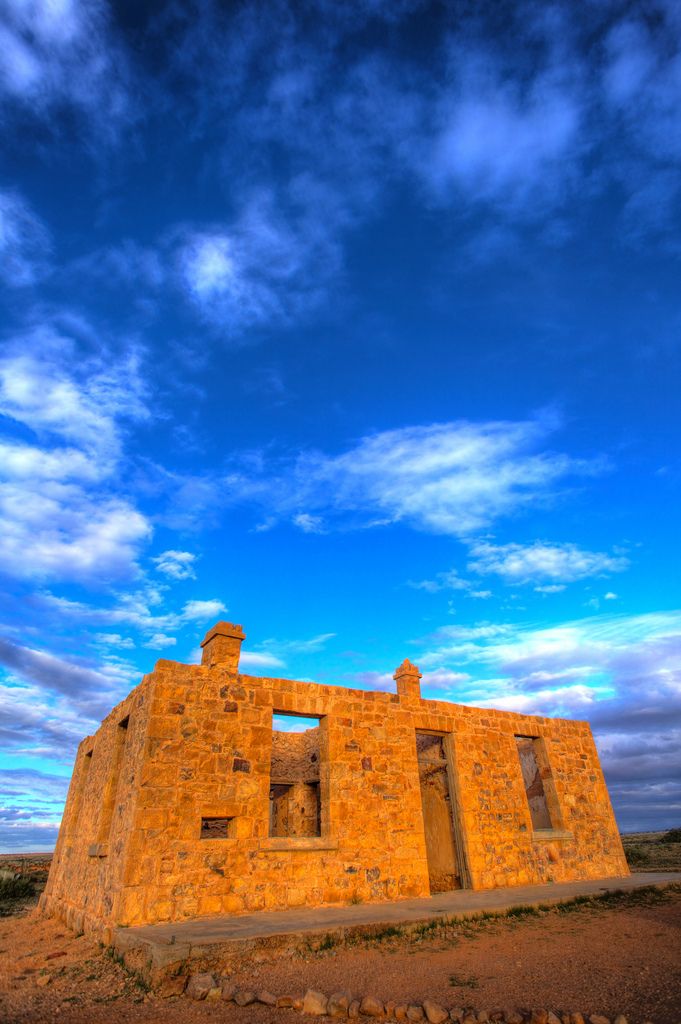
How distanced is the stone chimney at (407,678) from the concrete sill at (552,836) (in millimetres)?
3907

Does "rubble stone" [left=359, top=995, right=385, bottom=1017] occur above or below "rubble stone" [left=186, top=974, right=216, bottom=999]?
below

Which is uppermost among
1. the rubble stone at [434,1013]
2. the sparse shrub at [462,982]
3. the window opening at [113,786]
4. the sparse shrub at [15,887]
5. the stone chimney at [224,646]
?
the stone chimney at [224,646]

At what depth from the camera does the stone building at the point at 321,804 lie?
777 cm

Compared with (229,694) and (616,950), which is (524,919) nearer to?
(616,950)

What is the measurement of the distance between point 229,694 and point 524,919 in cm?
531

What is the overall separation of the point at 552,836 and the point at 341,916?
6457mm

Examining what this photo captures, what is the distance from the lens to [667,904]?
8.83 metres

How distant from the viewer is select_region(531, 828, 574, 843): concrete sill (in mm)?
11422

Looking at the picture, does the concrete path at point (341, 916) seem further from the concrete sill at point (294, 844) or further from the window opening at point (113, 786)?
the window opening at point (113, 786)

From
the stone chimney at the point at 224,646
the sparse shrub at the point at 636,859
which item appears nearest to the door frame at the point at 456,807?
the stone chimney at the point at 224,646

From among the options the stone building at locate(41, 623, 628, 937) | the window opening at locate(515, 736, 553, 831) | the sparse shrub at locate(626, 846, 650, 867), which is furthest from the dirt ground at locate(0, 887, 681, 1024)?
the sparse shrub at locate(626, 846, 650, 867)

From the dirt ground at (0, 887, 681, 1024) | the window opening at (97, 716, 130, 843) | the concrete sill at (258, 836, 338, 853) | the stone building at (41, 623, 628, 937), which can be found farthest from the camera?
the window opening at (97, 716, 130, 843)

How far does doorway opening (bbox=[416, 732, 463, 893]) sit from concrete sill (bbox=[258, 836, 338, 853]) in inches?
123

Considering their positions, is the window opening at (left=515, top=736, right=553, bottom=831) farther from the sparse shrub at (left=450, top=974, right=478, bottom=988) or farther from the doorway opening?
the sparse shrub at (left=450, top=974, right=478, bottom=988)
